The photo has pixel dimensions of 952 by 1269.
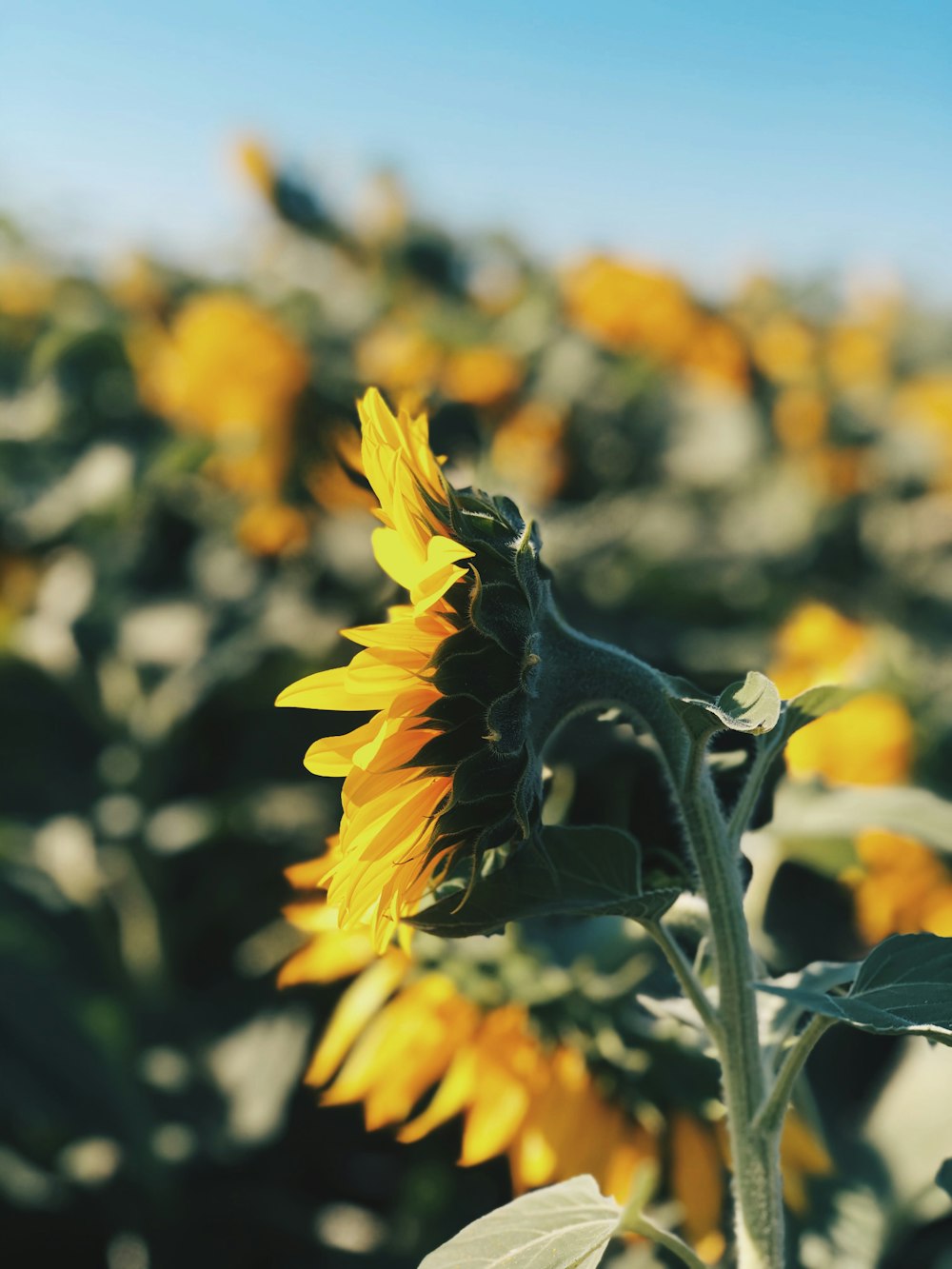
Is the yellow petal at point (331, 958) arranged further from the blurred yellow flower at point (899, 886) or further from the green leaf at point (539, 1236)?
the blurred yellow flower at point (899, 886)

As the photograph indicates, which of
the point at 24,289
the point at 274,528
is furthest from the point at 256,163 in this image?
the point at 274,528

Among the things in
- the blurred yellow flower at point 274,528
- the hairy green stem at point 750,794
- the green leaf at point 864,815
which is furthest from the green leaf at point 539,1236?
the blurred yellow flower at point 274,528

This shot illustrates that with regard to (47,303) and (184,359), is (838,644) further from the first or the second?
(47,303)

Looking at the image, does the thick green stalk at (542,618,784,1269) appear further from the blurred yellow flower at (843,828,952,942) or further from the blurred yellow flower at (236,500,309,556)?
the blurred yellow flower at (236,500,309,556)

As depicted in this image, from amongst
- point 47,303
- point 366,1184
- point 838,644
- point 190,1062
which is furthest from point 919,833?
point 47,303

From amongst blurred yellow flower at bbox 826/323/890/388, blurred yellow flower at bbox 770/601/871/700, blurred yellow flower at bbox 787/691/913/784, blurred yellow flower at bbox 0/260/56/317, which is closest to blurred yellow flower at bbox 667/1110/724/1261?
blurred yellow flower at bbox 787/691/913/784

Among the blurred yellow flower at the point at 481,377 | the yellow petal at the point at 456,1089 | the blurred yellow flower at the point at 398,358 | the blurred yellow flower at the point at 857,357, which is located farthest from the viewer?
the blurred yellow flower at the point at 857,357
